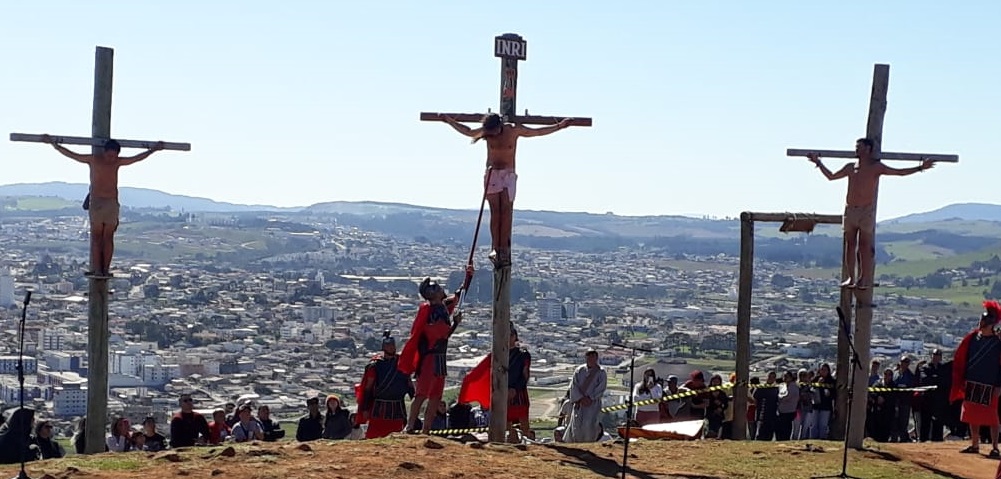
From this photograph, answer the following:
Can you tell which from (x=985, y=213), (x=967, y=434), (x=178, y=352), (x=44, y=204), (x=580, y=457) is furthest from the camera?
(x=985, y=213)

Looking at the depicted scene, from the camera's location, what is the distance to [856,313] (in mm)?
15219

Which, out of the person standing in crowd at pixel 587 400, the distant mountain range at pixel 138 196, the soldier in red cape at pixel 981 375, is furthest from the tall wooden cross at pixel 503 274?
the distant mountain range at pixel 138 196

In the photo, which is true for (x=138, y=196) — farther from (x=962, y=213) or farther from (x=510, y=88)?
(x=510, y=88)

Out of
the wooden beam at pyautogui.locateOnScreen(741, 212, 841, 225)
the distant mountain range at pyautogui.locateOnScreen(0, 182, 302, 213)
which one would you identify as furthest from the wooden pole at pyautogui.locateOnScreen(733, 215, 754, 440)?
the distant mountain range at pyautogui.locateOnScreen(0, 182, 302, 213)

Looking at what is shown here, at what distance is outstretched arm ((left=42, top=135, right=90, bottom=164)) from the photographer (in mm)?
13891

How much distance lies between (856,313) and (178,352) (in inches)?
1147

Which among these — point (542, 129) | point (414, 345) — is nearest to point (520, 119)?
point (542, 129)

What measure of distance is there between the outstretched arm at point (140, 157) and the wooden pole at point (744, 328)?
687 centimetres

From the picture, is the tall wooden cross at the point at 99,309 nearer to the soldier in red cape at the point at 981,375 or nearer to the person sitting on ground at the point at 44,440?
the person sitting on ground at the point at 44,440

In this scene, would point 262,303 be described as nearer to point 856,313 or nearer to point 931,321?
point 931,321

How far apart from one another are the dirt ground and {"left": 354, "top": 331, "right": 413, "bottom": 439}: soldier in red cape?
4.77ft

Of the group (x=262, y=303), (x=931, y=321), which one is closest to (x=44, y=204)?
(x=262, y=303)

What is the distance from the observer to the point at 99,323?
1445cm

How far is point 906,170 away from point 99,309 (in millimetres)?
8479
